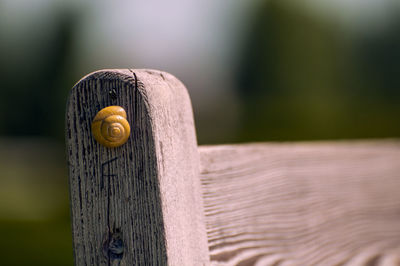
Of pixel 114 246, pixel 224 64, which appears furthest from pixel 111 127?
pixel 224 64

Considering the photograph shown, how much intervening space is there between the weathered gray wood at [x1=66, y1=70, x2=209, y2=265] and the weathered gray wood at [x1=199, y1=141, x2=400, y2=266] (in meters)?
0.25

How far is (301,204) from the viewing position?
1370 millimetres

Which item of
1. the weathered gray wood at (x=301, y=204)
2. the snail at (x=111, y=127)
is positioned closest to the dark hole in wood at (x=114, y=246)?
the snail at (x=111, y=127)

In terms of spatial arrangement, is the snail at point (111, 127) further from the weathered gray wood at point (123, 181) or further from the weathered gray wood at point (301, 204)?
the weathered gray wood at point (301, 204)

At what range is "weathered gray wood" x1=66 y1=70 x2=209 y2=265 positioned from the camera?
0.74 meters

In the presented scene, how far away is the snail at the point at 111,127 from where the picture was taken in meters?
0.72

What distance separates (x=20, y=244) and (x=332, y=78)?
51.9 ft

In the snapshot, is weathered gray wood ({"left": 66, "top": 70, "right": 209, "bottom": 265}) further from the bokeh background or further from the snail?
the bokeh background

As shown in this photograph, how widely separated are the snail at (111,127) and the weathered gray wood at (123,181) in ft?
0.05

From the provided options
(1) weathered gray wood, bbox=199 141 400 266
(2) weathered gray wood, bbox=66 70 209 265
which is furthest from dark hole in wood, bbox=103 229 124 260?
(1) weathered gray wood, bbox=199 141 400 266

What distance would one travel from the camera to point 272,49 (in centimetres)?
2294

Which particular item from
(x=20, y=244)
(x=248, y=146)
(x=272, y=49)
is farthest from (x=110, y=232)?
(x=272, y=49)

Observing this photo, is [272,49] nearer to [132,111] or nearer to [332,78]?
[332,78]

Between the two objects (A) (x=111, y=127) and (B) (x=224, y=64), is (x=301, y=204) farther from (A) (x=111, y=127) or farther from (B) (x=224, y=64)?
(B) (x=224, y=64)
